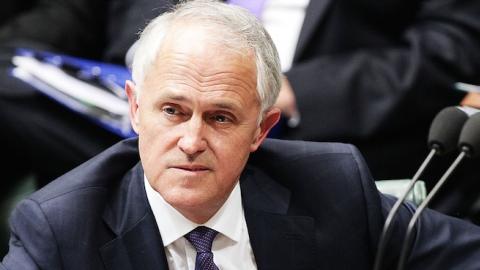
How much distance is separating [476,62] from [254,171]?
3.60ft

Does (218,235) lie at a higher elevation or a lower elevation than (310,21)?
lower

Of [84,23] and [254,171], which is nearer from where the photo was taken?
[254,171]

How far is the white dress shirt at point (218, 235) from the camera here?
1636 millimetres

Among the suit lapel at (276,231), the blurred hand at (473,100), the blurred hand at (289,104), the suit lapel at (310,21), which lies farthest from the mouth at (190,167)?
the suit lapel at (310,21)

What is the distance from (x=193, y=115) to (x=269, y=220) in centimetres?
32

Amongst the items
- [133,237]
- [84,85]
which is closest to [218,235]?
[133,237]

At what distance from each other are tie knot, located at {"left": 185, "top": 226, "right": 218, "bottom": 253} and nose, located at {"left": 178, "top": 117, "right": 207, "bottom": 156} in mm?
209

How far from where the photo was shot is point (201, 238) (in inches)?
64.8

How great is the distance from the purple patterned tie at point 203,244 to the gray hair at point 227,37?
253 mm

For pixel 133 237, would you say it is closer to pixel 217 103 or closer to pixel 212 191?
pixel 212 191

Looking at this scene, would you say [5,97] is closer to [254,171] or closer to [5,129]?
[5,129]

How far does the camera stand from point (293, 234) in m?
1.71

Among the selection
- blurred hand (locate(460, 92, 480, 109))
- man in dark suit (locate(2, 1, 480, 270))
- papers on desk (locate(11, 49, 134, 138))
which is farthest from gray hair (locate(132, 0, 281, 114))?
papers on desk (locate(11, 49, 134, 138))

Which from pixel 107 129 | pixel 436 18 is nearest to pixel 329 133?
pixel 436 18
